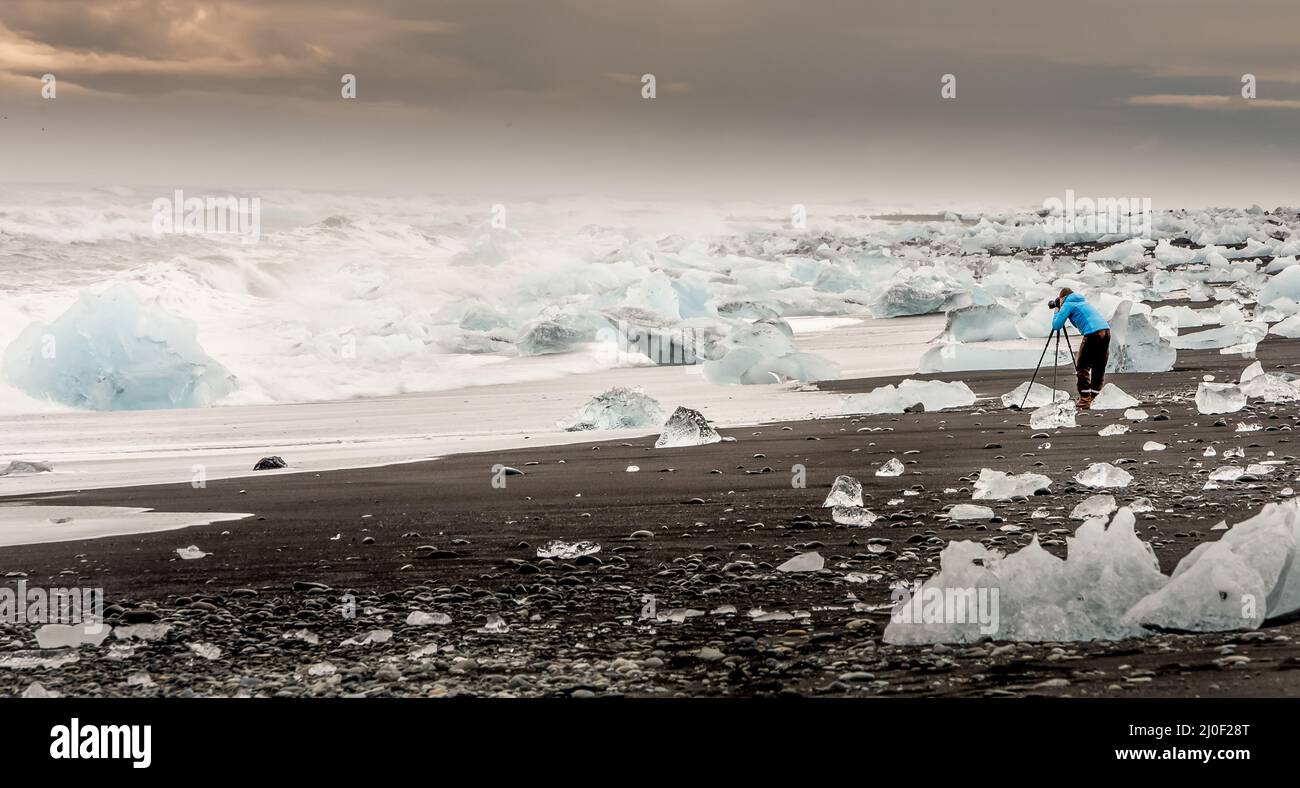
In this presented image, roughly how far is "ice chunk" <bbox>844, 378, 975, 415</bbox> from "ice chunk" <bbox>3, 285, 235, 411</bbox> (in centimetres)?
775

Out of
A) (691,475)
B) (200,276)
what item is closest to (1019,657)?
(691,475)

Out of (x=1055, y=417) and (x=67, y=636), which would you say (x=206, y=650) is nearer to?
(x=67, y=636)

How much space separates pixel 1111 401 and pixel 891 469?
11.8 ft

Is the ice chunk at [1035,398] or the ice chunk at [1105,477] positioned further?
the ice chunk at [1035,398]

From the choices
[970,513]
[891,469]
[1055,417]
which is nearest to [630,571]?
[970,513]

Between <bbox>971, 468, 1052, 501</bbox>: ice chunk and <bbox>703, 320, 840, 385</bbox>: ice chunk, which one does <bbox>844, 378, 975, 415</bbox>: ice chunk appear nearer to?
<bbox>703, 320, 840, 385</bbox>: ice chunk

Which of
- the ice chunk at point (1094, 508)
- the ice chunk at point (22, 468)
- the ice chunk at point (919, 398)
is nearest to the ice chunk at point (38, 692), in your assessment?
the ice chunk at point (1094, 508)

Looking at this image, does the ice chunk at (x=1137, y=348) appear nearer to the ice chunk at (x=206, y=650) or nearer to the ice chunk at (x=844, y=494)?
the ice chunk at (x=844, y=494)

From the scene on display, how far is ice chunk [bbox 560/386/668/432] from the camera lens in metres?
10.4

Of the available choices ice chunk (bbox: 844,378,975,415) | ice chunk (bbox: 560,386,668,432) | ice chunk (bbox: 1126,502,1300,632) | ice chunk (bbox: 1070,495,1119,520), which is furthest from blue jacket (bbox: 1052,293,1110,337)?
ice chunk (bbox: 1126,502,1300,632)

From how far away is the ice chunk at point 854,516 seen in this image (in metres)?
5.76

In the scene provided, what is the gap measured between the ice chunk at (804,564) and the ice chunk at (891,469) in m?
2.34
